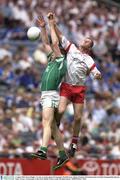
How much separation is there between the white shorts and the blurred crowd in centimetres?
697

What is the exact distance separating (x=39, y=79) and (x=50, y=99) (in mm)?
9924

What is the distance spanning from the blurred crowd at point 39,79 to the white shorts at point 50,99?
6.97 metres

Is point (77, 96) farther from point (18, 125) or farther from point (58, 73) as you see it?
point (18, 125)

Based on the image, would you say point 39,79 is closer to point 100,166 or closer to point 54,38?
point 100,166

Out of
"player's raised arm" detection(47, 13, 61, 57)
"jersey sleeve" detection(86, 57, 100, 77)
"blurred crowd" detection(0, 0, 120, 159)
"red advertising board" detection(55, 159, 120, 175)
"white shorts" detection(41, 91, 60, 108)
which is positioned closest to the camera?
"player's raised arm" detection(47, 13, 61, 57)

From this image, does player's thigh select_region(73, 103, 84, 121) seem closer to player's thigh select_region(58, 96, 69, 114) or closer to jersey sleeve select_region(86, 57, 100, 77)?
player's thigh select_region(58, 96, 69, 114)

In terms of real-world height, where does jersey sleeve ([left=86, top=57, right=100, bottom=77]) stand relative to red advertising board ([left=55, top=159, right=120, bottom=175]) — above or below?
below

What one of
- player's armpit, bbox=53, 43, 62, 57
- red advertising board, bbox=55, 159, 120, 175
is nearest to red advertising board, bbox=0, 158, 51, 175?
red advertising board, bbox=55, 159, 120, 175

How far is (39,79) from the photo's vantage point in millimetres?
27438

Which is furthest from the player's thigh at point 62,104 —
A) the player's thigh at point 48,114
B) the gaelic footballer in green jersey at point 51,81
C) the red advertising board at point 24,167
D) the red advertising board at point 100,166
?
→ the red advertising board at point 100,166

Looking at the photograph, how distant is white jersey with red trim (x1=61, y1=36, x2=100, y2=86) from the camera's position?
58.1 feet

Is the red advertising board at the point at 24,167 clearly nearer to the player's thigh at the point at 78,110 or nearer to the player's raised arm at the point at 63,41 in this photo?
the player's thigh at the point at 78,110

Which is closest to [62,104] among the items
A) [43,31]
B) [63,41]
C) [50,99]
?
[50,99]

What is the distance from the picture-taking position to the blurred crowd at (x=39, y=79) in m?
25.7
